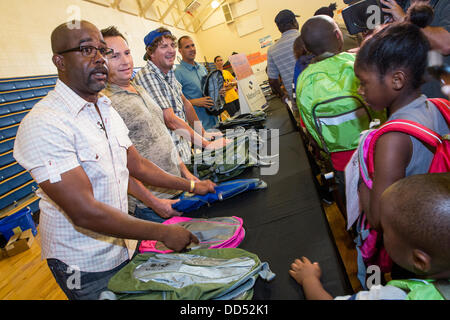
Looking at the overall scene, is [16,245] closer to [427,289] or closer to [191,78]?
[191,78]

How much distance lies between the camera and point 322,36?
1.62 m

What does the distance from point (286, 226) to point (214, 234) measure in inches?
12.8

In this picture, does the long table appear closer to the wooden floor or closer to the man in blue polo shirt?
the wooden floor

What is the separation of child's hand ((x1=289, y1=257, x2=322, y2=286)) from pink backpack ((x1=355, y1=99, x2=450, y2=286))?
42 centimetres

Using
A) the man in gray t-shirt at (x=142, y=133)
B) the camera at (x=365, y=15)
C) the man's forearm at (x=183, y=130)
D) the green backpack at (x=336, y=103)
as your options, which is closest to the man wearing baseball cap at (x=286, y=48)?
the camera at (x=365, y=15)

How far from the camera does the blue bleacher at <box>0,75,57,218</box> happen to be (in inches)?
171

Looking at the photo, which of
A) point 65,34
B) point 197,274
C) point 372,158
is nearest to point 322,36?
point 372,158

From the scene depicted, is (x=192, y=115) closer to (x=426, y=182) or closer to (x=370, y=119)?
(x=370, y=119)

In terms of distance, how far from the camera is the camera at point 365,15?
1.75m

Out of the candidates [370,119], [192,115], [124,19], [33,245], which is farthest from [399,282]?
[124,19]

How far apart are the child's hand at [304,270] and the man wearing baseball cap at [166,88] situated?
1411 millimetres

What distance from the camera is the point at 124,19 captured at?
29.2ft

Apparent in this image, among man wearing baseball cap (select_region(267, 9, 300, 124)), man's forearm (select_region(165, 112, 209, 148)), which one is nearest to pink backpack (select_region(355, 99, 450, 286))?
man's forearm (select_region(165, 112, 209, 148))

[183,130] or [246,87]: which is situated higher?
[246,87]
